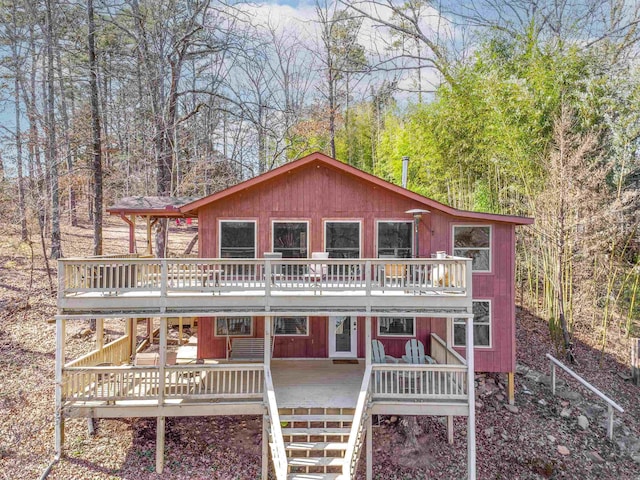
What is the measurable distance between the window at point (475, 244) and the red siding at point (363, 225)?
138mm

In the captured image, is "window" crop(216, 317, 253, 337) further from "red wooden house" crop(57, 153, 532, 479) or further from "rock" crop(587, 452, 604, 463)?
"rock" crop(587, 452, 604, 463)

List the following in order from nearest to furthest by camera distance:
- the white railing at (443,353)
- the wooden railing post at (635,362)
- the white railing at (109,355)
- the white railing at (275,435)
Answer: the white railing at (275,435)
the white railing at (109,355)
the white railing at (443,353)
the wooden railing post at (635,362)

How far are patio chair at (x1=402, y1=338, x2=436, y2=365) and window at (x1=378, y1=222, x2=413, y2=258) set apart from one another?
2218 millimetres

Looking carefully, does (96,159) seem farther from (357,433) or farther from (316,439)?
(357,433)

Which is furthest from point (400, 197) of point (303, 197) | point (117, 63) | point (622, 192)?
point (117, 63)

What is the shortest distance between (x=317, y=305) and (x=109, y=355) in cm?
545

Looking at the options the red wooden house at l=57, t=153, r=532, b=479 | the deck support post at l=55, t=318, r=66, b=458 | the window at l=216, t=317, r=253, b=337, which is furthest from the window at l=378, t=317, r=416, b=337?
the deck support post at l=55, t=318, r=66, b=458

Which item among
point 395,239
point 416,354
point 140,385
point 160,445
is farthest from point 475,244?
point 160,445

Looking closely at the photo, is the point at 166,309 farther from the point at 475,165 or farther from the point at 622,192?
the point at 622,192

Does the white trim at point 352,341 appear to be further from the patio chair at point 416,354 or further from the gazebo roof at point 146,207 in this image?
the gazebo roof at point 146,207

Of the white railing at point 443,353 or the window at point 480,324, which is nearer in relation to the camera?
the white railing at point 443,353

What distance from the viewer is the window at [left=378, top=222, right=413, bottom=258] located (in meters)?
9.62

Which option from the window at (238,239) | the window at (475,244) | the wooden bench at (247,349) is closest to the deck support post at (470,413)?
the window at (475,244)

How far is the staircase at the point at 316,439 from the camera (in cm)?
643
